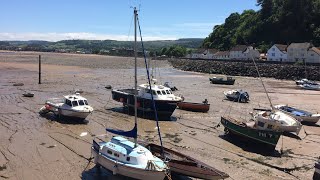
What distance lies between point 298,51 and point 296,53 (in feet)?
3.63

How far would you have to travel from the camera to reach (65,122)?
3306 cm

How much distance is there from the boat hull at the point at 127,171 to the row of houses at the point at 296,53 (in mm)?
85537

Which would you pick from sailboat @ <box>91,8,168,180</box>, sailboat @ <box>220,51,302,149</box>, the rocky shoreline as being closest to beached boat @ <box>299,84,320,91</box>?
the rocky shoreline

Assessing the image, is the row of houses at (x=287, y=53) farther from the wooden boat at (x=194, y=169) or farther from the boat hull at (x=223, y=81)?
the wooden boat at (x=194, y=169)

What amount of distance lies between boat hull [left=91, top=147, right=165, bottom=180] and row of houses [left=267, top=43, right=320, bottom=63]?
85.5 meters

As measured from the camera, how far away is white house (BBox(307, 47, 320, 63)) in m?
96.3

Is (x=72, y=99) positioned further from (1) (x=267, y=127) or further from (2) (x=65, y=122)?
(1) (x=267, y=127)

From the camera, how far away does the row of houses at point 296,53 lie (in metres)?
97.7

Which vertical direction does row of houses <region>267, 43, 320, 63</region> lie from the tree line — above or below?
below

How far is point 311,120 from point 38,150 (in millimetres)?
23504

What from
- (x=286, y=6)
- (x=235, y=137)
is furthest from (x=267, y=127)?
(x=286, y=6)

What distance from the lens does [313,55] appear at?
97875mm

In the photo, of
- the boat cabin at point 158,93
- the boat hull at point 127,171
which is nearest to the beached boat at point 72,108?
the boat cabin at point 158,93

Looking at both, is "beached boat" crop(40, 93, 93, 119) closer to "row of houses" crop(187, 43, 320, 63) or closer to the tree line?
"row of houses" crop(187, 43, 320, 63)
